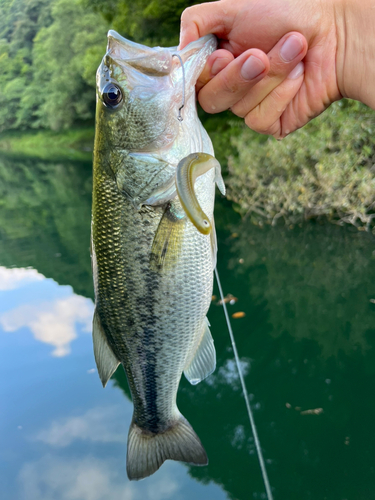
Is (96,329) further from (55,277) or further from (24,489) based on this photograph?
(55,277)

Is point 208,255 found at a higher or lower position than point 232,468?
higher

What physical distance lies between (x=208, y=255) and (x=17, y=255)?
954cm

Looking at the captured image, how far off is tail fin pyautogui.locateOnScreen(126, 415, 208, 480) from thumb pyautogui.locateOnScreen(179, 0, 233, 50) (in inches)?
64.2

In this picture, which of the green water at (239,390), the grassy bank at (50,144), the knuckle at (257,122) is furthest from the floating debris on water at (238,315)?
the grassy bank at (50,144)

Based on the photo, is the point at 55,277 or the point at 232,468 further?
the point at 55,277

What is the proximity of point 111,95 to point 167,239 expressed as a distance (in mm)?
566

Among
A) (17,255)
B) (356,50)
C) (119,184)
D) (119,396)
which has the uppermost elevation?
(356,50)

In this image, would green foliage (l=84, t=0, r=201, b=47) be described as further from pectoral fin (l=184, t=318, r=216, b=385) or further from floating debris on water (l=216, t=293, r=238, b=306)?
pectoral fin (l=184, t=318, r=216, b=385)

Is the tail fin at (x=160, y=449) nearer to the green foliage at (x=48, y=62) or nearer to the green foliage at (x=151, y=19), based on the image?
the green foliage at (x=151, y=19)

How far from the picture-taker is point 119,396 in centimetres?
507

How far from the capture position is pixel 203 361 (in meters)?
1.74

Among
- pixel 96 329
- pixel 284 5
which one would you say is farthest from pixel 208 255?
pixel 284 5

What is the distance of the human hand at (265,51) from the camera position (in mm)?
1554

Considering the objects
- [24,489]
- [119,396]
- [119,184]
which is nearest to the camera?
[119,184]
